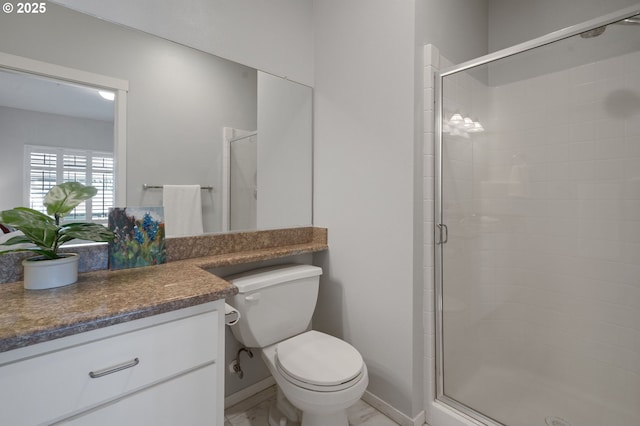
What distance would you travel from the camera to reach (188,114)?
1454mm

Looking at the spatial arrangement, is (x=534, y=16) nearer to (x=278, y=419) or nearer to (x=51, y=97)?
(x=51, y=97)

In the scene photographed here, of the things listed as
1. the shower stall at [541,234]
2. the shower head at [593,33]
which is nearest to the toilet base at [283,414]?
the shower stall at [541,234]

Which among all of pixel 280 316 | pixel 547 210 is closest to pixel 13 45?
pixel 280 316

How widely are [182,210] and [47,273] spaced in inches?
22.3

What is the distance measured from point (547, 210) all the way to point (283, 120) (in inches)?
64.0

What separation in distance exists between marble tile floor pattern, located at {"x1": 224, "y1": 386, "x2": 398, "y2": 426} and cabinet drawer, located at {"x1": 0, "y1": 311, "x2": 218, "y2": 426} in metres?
0.83

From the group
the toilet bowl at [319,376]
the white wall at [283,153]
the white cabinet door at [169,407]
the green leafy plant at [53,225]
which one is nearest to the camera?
the white cabinet door at [169,407]

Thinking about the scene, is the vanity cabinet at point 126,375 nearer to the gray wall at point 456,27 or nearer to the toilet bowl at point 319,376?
the toilet bowl at point 319,376

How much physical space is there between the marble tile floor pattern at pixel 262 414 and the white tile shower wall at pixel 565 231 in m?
0.71

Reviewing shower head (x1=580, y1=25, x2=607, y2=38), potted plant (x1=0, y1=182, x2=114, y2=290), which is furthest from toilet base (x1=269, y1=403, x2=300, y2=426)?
shower head (x1=580, y1=25, x2=607, y2=38)

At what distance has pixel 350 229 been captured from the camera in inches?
68.3

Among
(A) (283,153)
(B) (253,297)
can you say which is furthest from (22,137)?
(A) (283,153)

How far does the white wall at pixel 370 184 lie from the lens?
1.46 meters

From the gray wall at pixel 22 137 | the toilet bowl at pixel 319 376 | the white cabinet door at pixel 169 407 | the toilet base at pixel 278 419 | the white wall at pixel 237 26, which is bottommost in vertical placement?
the toilet base at pixel 278 419
